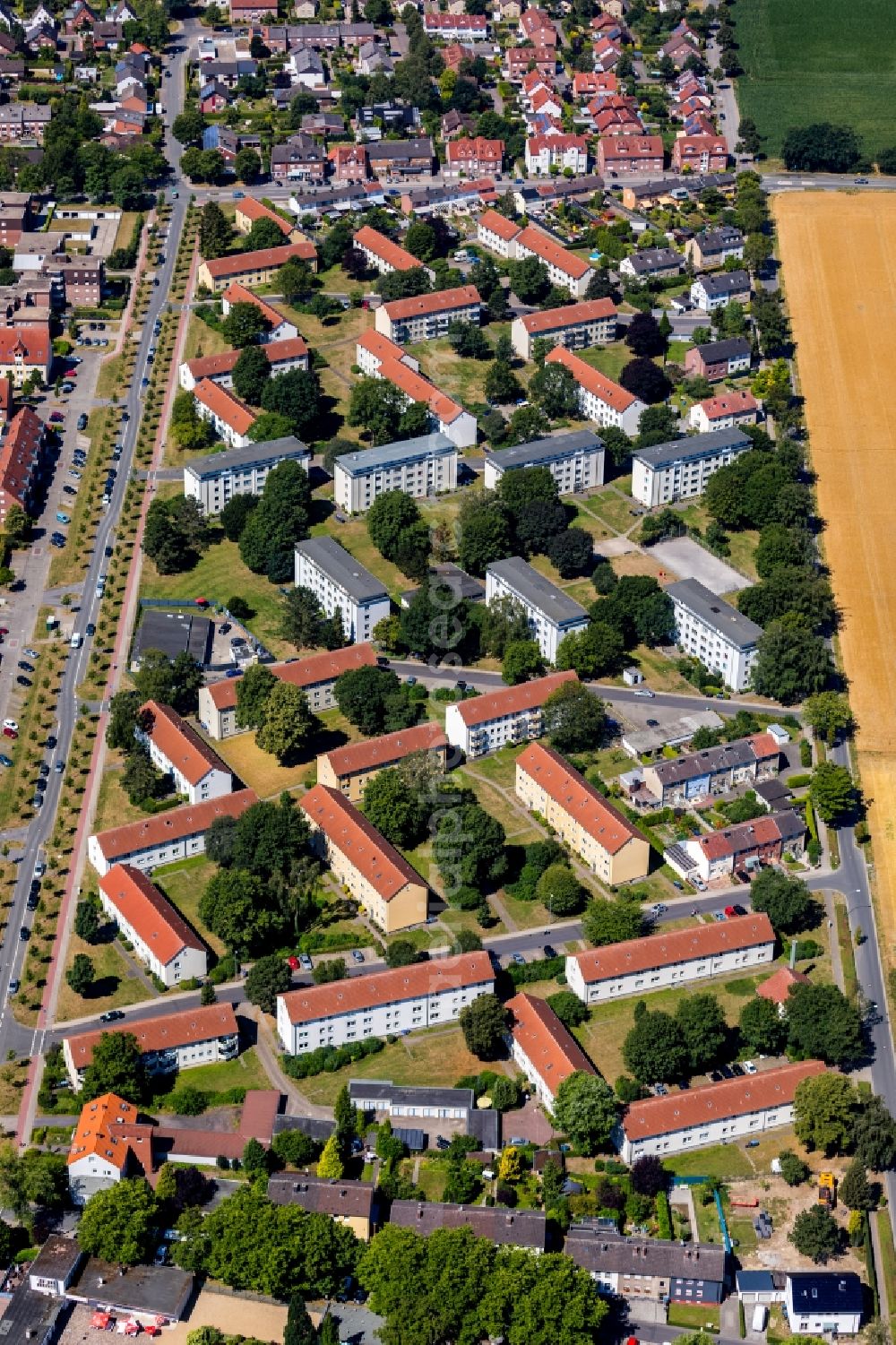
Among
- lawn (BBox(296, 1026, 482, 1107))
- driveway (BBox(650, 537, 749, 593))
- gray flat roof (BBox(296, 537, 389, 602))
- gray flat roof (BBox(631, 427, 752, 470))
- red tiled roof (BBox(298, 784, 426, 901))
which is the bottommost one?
lawn (BBox(296, 1026, 482, 1107))

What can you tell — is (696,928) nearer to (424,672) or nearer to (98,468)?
(424,672)

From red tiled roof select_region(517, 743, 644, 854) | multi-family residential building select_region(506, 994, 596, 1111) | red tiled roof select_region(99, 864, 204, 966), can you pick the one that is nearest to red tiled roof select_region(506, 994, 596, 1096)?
multi-family residential building select_region(506, 994, 596, 1111)

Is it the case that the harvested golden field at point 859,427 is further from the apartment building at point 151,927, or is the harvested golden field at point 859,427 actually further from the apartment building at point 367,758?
the apartment building at point 151,927

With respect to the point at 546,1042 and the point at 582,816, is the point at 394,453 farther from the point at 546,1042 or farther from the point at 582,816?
the point at 546,1042

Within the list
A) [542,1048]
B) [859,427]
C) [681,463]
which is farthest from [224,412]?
[542,1048]

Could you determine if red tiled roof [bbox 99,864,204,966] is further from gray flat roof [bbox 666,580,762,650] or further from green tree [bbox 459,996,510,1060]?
gray flat roof [bbox 666,580,762,650]

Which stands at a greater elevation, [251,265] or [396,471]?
[251,265]
